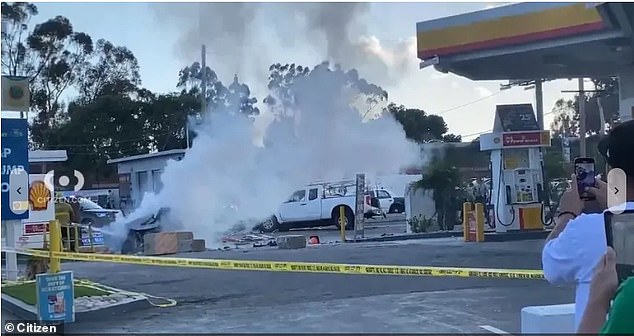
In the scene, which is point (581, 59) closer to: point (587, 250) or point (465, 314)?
point (465, 314)

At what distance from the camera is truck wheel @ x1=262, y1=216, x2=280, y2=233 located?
2683cm

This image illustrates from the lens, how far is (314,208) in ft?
87.6

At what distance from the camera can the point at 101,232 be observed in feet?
60.5

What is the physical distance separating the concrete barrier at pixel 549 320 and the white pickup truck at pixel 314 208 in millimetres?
22337

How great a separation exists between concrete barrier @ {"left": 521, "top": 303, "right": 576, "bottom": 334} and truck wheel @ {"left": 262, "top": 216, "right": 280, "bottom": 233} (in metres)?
23.1

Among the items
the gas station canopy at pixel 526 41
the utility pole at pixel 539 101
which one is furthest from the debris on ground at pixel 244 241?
the utility pole at pixel 539 101

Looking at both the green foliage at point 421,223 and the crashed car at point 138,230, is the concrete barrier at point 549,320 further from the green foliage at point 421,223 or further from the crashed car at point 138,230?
the green foliage at point 421,223

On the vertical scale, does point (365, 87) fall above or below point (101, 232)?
above

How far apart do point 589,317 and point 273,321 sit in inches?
224

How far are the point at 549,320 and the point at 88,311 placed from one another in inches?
224

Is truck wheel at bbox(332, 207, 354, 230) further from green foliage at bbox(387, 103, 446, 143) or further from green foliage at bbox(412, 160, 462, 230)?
green foliage at bbox(387, 103, 446, 143)

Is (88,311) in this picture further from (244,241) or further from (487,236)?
(244,241)

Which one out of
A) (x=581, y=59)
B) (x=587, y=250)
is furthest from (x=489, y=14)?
(x=587, y=250)

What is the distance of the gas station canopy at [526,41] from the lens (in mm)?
16250
